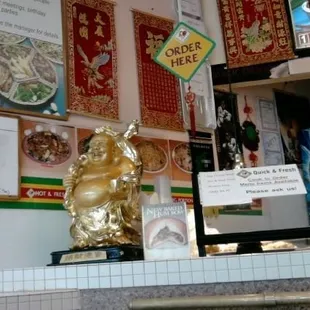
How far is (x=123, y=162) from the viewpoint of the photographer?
2201 millimetres

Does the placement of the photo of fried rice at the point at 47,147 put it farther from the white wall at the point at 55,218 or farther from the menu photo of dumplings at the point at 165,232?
the menu photo of dumplings at the point at 165,232

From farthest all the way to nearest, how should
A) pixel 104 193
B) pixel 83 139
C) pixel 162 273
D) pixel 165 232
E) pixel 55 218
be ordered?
1. pixel 83 139
2. pixel 55 218
3. pixel 104 193
4. pixel 165 232
5. pixel 162 273

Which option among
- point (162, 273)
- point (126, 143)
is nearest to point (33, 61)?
point (126, 143)

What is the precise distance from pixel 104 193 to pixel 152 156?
2.41ft

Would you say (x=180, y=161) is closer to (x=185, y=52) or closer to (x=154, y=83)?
(x=154, y=83)

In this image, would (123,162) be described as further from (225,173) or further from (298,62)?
(298,62)

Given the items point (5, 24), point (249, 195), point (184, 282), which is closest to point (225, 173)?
point (249, 195)

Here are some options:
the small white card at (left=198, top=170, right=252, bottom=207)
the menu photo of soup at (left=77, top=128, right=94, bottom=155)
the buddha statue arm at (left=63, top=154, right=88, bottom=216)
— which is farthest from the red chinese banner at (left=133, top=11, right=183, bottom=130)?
the small white card at (left=198, top=170, right=252, bottom=207)

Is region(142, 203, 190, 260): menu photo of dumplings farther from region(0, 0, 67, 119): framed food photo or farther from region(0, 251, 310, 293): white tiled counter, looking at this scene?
region(0, 0, 67, 119): framed food photo

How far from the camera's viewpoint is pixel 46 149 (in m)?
2.35

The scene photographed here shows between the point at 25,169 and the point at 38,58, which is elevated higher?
the point at 38,58

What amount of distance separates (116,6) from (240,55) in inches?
31.0

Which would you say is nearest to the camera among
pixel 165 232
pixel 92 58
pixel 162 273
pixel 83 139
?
pixel 162 273

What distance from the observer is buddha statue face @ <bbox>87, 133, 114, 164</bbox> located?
2.18 m
